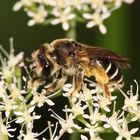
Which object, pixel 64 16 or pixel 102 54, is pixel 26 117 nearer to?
pixel 102 54

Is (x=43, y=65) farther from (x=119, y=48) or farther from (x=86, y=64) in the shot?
(x=119, y=48)

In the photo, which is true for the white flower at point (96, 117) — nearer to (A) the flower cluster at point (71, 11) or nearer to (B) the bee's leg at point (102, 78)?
(B) the bee's leg at point (102, 78)

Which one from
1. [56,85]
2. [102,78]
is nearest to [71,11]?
[56,85]

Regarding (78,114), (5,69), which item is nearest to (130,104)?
(78,114)

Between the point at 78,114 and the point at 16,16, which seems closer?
the point at 78,114

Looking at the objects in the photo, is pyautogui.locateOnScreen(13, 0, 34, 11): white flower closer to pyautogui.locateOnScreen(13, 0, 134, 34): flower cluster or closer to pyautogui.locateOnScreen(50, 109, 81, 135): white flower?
pyautogui.locateOnScreen(13, 0, 134, 34): flower cluster

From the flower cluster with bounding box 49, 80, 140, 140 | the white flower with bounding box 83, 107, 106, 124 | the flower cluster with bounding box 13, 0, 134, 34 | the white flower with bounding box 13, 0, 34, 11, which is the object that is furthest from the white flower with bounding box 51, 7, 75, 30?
the white flower with bounding box 83, 107, 106, 124
